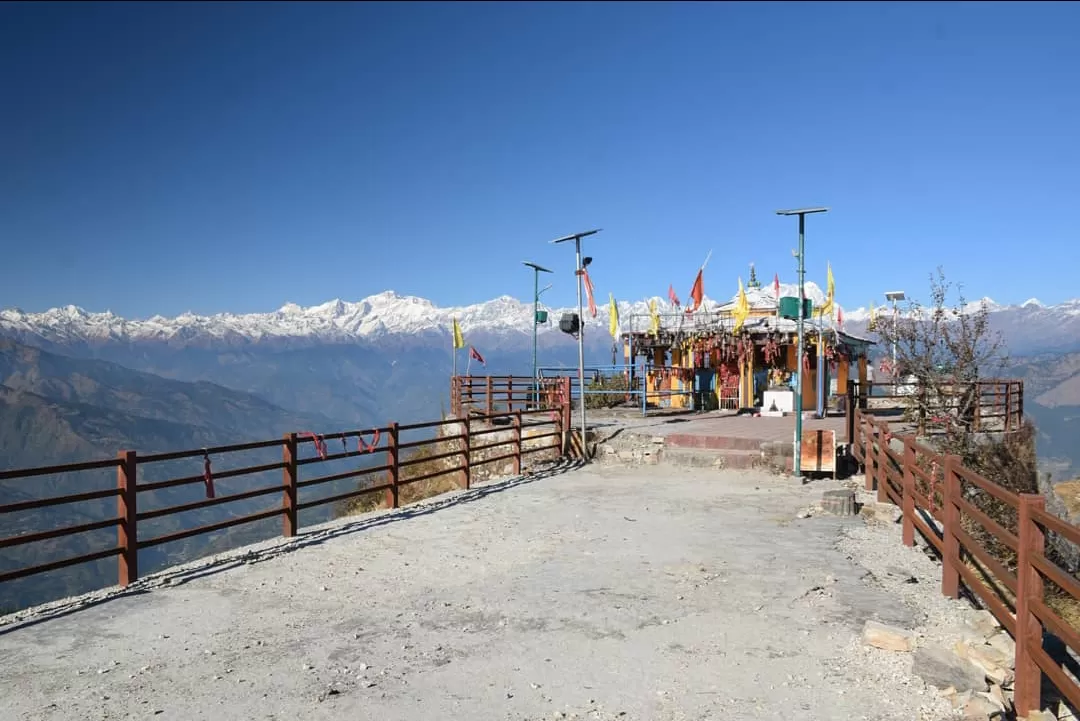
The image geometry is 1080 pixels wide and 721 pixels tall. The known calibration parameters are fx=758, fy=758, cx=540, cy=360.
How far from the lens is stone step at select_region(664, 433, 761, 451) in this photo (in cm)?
1516

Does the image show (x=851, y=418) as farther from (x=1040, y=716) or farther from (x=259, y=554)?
(x=1040, y=716)

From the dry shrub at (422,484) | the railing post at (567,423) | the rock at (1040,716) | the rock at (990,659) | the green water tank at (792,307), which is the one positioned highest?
the green water tank at (792,307)

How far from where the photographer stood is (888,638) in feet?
16.6

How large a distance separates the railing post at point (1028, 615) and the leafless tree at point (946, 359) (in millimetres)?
12848

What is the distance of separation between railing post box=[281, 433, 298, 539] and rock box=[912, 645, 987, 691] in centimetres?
666

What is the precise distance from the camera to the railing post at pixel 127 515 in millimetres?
7086

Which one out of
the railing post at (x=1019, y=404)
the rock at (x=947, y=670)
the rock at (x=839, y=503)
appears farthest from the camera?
the railing post at (x=1019, y=404)

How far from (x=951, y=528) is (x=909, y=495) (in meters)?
2.30

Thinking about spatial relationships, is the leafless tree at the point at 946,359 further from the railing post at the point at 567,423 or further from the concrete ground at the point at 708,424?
the railing post at the point at 567,423

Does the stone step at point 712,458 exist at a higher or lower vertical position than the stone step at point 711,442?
lower

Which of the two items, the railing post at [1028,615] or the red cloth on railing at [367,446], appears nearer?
the railing post at [1028,615]

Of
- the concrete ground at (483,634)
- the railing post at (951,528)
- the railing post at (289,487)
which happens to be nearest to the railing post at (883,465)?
the concrete ground at (483,634)

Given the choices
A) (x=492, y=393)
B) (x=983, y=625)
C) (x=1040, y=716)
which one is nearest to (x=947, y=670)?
(x=1040, y=716)

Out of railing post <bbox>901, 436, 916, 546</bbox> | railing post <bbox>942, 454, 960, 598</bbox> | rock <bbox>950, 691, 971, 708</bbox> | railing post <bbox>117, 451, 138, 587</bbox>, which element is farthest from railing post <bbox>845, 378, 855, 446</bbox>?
railing post <bbox>117, 451, 138, 587</bbox>
